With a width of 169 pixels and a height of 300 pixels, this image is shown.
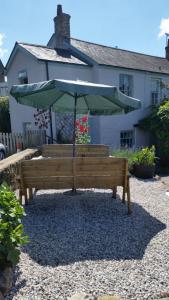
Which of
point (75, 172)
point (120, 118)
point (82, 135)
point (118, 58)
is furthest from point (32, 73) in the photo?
point (75, 172)

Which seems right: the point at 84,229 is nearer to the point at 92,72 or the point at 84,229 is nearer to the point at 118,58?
the point at 92,72

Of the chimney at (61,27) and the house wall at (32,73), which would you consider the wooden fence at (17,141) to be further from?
the chimney at (61,27)

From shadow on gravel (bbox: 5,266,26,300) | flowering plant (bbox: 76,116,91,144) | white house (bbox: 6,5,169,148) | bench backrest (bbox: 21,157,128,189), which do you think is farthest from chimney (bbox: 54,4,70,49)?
shadow on gravel (bbox: 5,266,26,300)

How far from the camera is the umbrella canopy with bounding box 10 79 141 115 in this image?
15.7 feet

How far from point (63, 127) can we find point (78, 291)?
1150 cm

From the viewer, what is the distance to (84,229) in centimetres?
438

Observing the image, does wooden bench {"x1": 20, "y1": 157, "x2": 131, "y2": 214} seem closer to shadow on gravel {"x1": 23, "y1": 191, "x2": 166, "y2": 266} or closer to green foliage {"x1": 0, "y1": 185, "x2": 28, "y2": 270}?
shadow on gravel {"x1": 23, "y1": 191, "x2": 166, "y2": 266}

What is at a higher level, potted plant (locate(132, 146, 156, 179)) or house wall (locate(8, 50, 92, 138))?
house wall (locate(8, 50, 92, 138))

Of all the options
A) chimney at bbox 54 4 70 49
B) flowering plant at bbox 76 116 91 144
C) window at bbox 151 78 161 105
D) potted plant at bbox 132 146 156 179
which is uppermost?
chimney at bbox 54 4 70 49

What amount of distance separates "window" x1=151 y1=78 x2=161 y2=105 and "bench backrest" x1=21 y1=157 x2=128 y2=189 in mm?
14438

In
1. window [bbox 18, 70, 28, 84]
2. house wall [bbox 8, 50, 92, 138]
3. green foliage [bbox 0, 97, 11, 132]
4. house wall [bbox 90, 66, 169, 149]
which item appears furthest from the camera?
green foliage [bbox 0, 97, 11, 132]

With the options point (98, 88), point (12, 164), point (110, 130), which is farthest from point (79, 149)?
point (110, 130)

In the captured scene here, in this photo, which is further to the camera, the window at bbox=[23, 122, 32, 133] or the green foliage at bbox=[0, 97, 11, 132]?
the green foliage at bbox=[0, 97, 11, 132]

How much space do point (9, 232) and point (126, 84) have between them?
48.9ft
